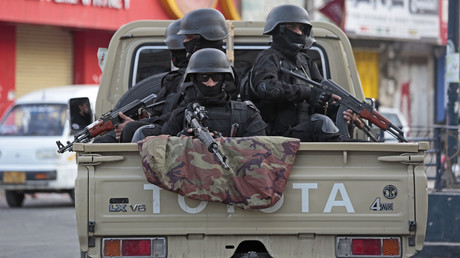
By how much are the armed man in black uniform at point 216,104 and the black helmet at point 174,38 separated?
1173mm

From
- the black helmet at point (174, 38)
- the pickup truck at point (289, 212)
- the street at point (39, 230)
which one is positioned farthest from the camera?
the street at point (39, 230)

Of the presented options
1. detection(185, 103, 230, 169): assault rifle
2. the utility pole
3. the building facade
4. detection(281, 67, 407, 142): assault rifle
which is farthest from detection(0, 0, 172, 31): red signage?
detection(185, 103, 230, 169): assault rifle

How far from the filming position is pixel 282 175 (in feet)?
19.1

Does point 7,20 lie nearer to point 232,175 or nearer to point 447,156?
point 447,156

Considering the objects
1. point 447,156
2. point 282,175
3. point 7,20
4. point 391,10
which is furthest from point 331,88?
point 391,10

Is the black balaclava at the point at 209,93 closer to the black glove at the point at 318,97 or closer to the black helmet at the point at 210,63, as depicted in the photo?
the black helmet at the point at 210,63

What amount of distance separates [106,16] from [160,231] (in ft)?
61.6

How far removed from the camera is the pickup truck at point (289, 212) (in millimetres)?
5859

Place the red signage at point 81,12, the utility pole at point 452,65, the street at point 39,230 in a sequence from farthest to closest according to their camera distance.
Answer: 1. the red signage at point 81,12
2. the utility pole at point 452,65
3. the street at point 39,230

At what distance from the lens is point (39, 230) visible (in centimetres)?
1320

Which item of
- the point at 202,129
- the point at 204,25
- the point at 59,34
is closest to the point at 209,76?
the point at 202,129

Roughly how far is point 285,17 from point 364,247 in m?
2.19

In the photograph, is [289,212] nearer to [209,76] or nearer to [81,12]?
[209,76]

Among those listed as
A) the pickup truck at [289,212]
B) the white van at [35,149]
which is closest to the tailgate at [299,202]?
the pickup truck at [289,212]
